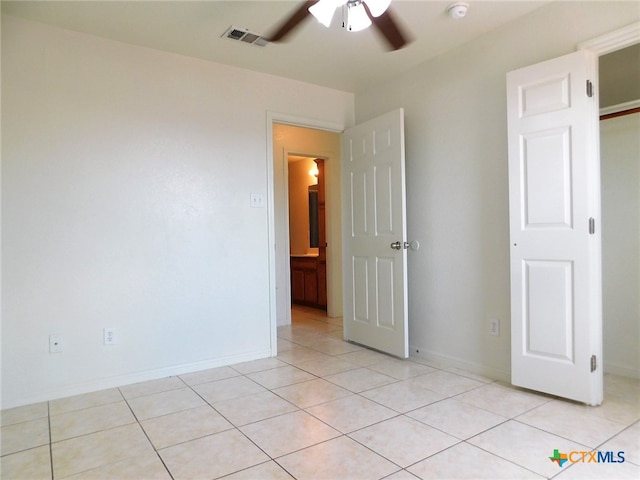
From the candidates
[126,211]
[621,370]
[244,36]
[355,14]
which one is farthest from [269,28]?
[621,370]

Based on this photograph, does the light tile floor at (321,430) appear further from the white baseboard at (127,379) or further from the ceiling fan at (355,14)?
the ceiling fan at (355,14)

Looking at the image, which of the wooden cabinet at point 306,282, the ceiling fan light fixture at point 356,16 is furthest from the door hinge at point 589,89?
the wooden cabinet at point 306,282

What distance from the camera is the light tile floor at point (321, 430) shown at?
172 centimetres

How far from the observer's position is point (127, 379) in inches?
111

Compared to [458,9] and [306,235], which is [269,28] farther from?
[306,235]

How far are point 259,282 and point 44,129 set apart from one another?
1.87 meters

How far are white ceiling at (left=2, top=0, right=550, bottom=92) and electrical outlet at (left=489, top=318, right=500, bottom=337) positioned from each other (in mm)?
2032

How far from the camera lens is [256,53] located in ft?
9.98

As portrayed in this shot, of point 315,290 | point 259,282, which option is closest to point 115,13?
point 259,282

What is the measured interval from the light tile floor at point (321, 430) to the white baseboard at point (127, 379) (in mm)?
64

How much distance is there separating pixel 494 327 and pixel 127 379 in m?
2.63

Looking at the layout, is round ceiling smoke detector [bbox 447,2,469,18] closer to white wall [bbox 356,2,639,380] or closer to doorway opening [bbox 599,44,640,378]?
white wall [bbox 356,2,639,380]

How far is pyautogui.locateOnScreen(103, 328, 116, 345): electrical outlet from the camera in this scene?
9.04 ft

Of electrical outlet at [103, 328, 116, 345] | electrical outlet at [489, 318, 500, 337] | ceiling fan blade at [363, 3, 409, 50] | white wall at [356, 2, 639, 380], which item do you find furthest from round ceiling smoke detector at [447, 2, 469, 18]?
electrical outlet at [103, 328, 116, 345]
